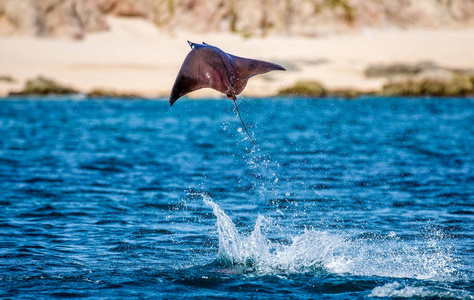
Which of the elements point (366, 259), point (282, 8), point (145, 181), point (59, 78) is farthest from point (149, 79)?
point (366, 259)

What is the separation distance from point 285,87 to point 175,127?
20.0 m

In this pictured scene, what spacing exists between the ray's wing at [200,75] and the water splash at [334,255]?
196 cm

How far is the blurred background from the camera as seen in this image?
45.6 meters

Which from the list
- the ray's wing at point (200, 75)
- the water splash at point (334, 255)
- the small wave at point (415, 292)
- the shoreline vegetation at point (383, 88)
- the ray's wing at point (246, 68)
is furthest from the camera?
the shoreline vegetation at point (383, 88)

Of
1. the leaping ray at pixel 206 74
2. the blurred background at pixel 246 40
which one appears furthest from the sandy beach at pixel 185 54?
the leaping ray at pixel 206 74

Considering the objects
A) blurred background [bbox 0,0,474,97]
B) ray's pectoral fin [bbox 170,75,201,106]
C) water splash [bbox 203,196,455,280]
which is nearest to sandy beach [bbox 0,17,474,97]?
blurred background [bbox 0,0,474,97]

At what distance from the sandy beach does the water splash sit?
3488cm

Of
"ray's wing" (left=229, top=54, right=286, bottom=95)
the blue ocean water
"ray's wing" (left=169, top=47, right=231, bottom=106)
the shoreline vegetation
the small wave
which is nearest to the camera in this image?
the small wave

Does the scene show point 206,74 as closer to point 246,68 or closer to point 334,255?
point 246,68

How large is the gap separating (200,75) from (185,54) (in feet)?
149

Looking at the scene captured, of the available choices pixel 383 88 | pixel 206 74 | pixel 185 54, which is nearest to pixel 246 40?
pixel 185 54

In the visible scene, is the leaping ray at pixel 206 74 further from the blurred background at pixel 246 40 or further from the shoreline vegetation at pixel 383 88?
the blurred background at pixel 246 40

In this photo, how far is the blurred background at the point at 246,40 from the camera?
45.6m

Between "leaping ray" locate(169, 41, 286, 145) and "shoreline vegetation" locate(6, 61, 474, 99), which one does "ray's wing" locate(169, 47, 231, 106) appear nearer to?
"leaping ray" locate(169, 41, 286, 145)
